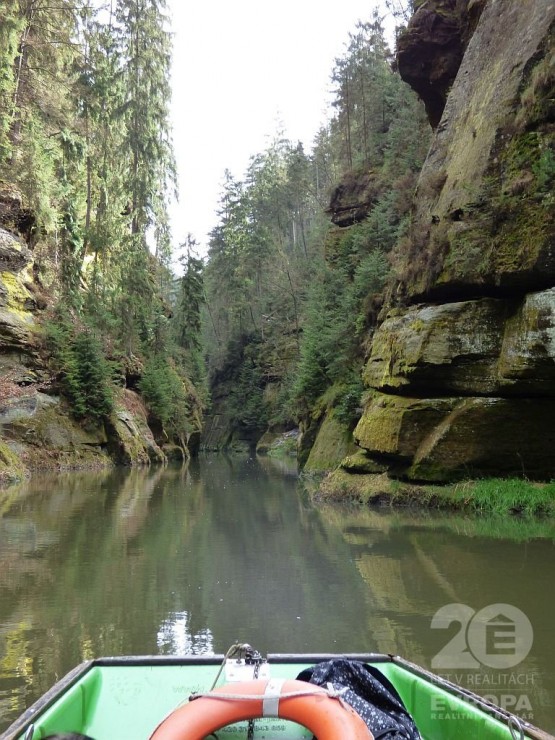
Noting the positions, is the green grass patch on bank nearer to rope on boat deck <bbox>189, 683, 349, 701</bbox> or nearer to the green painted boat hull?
the green painted boat hull

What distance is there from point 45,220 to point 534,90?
18623 mm

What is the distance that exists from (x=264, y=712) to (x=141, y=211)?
3392 centimetres

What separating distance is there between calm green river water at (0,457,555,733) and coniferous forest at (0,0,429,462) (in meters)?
9.47

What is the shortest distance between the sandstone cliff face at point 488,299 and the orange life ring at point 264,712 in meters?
9.34

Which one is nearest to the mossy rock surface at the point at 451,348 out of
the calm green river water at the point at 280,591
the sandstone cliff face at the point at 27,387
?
the calm green river water at the point at 280,591

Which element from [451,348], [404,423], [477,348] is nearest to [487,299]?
[477,348]

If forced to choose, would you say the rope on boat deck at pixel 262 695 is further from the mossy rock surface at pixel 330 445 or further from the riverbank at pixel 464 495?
the mossy rock surface at pixel 330 445

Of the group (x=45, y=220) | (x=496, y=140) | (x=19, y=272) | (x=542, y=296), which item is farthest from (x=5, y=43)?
(x=542, y=296)

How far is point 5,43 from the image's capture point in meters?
19.2

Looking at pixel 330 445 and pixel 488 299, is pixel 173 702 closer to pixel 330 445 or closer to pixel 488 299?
pixel 488 299

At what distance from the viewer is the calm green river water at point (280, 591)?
4.64 meters

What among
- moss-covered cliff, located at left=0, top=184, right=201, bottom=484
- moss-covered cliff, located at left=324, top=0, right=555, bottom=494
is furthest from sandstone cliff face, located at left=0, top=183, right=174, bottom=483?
moss-covered cliff, located at left=324, top=0, right=555, bottom=494

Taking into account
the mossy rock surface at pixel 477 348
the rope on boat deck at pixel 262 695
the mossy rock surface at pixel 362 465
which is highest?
the mossy rock surface at pixel 477 348

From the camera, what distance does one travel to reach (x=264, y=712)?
2617 millimetres
